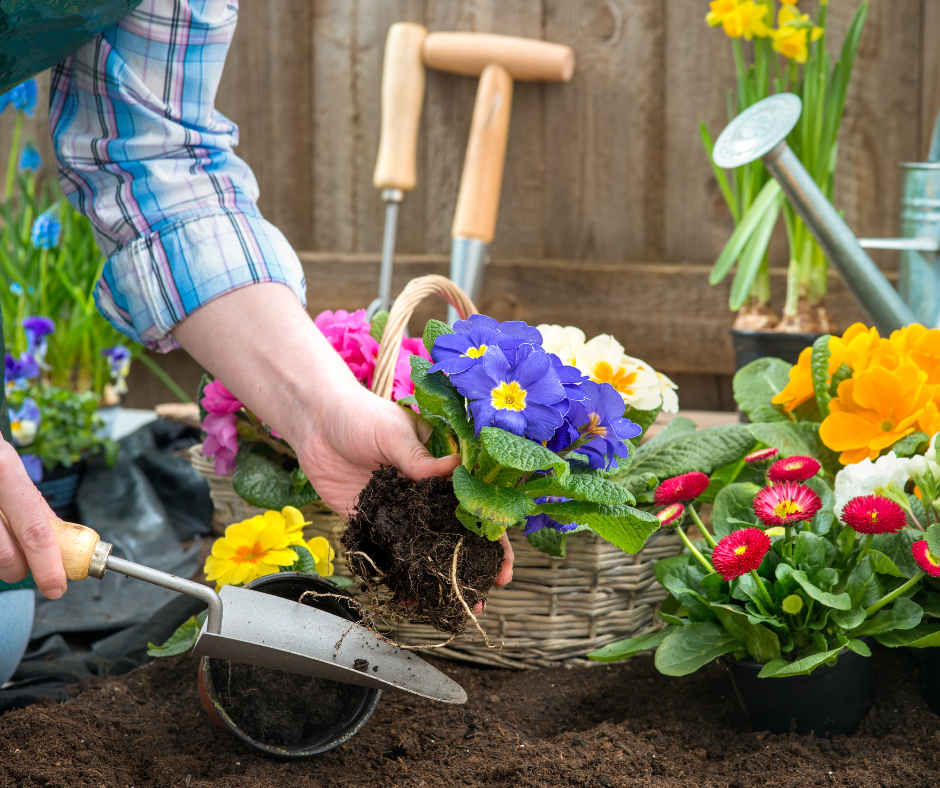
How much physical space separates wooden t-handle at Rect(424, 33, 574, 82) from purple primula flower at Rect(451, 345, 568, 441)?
1.36m

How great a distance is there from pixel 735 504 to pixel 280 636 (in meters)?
0.53

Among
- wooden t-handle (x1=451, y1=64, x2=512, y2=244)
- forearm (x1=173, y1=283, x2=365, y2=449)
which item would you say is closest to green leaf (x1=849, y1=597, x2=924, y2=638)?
forearm (x1=173, y1=283, x2=365, y2=449)

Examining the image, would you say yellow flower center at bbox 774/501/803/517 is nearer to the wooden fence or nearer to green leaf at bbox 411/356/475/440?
green leaf at bbox 411/356/475/440

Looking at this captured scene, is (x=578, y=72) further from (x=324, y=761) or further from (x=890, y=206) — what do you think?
(x=324, y=761)

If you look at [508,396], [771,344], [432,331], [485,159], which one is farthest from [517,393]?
[485,159]

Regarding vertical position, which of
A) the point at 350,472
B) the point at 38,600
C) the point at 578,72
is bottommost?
the point at 38,600

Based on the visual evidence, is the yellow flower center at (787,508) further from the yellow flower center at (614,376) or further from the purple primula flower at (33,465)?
the purple primula flower at (33,465)

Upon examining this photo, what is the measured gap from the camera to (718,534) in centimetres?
96

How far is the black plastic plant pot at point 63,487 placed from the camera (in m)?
1.79

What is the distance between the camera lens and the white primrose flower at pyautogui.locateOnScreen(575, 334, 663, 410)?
3.28 ft

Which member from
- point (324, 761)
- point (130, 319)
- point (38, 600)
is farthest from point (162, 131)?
point (38, 600)

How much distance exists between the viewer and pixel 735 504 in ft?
3.21

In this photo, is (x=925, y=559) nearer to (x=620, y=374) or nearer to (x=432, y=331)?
(x=620, y=374)

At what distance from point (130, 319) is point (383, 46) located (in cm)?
132
